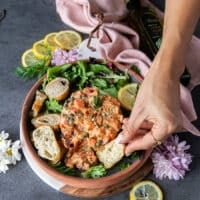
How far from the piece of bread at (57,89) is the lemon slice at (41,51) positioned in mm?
134

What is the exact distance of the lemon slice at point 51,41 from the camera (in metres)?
1.24

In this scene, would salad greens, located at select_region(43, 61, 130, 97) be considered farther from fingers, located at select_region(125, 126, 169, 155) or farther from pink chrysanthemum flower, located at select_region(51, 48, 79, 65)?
fingers, located at select_region(125, 126, 169, 155)

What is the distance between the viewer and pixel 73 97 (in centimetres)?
104

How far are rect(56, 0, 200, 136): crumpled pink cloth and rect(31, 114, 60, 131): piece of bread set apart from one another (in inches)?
9.0

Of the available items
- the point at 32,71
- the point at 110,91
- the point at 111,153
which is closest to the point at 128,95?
the point at 110,91

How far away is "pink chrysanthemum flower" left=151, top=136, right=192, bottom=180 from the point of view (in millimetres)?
1006

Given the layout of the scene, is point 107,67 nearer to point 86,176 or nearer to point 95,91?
point 95,91

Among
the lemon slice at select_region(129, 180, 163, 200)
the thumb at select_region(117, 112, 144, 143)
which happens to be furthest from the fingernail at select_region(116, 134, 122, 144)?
the lemon slice at select_region(129, 180, 163, 200)

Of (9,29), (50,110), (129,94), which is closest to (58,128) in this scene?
(50,110)

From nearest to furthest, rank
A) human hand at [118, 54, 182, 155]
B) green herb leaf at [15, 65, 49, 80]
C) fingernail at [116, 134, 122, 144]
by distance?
human hand at [118, 54, 182, 155]
fingernail at [116, 134, 122, 144]
green herb leaf at [15, 65, 49, 80]

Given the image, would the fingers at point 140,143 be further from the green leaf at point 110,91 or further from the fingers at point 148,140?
the green leaf at point 110,91

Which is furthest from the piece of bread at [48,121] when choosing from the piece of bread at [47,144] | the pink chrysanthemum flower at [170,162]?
the pink chrysanthemum flower at [170,162]

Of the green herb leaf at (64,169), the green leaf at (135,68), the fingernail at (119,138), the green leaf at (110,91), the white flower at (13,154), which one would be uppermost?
the green leaf at (135,68)

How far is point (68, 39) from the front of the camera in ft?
4.11
